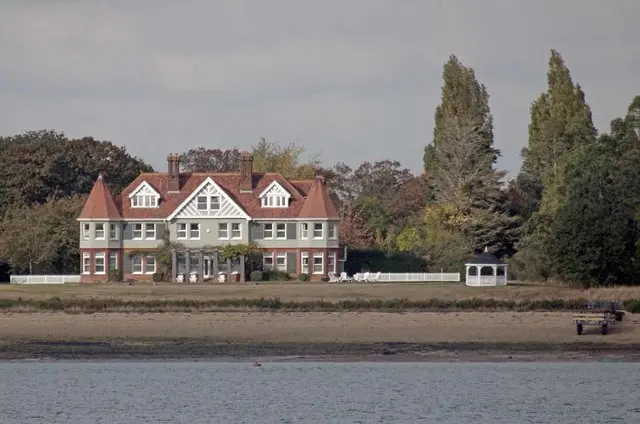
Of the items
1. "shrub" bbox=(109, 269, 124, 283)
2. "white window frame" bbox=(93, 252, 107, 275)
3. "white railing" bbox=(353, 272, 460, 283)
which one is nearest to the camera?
"white railing" bbox=(353, 272, 460, 283)

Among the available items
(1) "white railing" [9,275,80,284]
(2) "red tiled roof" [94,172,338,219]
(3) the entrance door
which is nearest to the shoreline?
(1) "white railing" [9,275,80,284]

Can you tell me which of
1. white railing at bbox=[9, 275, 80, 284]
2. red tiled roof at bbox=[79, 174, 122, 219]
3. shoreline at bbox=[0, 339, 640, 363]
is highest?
red tiled roof at bbox=[79, 174, 122, 219]

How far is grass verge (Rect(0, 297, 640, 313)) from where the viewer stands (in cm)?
5641

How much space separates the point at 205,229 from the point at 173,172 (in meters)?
4.59

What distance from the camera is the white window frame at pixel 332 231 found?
8419cm

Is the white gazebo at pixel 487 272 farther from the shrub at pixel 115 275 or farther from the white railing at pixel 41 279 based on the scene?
the white railing at pixel 41 279

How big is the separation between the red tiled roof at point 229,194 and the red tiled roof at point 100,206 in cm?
77

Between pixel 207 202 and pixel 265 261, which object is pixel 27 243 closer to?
pixel 207 202

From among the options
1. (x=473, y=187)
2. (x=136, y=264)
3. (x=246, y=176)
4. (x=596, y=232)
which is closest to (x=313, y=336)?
(x=596, y=232)

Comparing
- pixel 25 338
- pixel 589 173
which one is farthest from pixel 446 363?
pixel 589 173

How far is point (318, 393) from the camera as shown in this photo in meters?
37.4

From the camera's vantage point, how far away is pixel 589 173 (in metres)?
70.7

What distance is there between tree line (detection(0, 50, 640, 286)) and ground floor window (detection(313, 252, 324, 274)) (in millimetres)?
5123

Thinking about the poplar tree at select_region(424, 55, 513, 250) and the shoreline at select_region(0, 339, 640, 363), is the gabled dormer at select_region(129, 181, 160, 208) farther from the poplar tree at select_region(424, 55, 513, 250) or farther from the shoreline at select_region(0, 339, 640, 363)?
the shoreline at select_region(0, 339, 640, 363)
